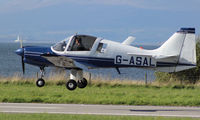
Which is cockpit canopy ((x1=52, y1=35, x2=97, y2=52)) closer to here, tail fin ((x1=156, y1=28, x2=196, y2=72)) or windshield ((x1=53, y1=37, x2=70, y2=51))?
windshield ((x1=53, y1=37, x2=70, y2=51))

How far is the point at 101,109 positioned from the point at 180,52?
4628 millimetres

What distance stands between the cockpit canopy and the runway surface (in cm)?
262

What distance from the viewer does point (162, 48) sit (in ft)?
65.0

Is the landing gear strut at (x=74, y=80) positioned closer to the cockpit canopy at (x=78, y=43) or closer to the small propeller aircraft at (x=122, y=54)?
the small propeller aircraft at (x=122, y=54)

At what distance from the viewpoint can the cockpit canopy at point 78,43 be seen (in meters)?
19.5

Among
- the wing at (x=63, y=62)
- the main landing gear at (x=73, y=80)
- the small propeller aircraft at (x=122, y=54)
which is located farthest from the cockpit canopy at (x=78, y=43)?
the main landing gear at (x=73, y=80)

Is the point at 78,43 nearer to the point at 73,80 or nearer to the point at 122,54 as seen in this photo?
the point at 73,80

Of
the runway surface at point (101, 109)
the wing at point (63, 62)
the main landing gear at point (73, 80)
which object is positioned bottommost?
the runway surface at point (101, 109)

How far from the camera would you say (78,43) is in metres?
19.6

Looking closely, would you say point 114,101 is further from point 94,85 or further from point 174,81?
point 174,81

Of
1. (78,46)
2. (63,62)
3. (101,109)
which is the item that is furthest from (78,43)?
(101,109)

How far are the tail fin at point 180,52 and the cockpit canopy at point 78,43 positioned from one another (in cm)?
326

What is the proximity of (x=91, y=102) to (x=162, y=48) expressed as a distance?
13.7ft

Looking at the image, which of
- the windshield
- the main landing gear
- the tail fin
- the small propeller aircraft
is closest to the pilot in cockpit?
the small propeller aircraft
